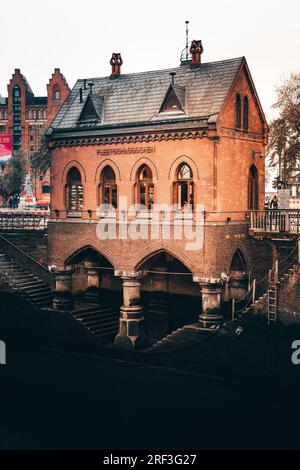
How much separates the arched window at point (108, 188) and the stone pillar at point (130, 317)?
3.41m

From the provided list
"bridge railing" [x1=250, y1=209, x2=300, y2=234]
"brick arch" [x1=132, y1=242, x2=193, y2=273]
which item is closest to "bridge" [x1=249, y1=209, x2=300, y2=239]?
"bridge railing" [x1=250, y1=209, x2=300, y2=234]

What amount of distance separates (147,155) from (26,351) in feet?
34.1

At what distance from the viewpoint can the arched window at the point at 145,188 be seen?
2662cm

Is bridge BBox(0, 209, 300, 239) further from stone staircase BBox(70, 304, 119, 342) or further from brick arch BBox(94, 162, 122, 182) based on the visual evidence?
stone staircase BBox(70, 304, 119, 342)

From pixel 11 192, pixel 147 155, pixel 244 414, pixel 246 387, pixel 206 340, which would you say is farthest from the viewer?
pixel 11 192

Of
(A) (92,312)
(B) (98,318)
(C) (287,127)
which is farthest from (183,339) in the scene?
(C) (287,127)

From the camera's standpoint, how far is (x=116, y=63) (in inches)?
1170

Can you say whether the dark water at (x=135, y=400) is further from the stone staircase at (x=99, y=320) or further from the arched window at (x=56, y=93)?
the arched window at (x=56, y=93)

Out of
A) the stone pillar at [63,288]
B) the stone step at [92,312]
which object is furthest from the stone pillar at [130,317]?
the stone pillar at [63,288]

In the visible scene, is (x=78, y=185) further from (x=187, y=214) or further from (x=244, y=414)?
(x=244, y=414)

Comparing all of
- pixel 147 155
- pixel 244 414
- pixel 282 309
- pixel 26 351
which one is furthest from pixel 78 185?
pixel 244 414

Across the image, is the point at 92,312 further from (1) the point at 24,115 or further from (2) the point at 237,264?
(1) the point at 24,115

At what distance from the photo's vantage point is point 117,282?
31.0 m

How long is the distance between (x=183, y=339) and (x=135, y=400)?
432 centimetres
